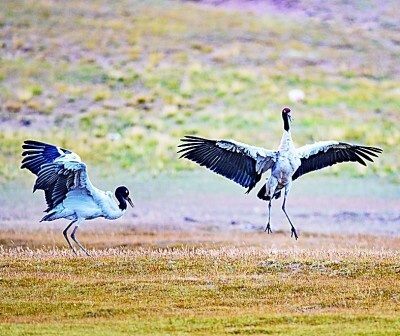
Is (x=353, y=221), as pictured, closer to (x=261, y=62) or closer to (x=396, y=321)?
(x=396, y=321)

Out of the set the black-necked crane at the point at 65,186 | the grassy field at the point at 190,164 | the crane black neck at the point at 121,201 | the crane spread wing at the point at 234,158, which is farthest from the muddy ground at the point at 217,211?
the crane spread wing at the point at 234,158

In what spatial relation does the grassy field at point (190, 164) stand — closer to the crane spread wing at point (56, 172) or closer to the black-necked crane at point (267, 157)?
the crane spread wing at point (56, 172)

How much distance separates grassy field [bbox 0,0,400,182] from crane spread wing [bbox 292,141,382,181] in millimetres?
16918

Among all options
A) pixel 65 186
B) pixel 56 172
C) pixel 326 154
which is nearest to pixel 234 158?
pixel 326 154

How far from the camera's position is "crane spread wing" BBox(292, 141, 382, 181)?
66.2ft

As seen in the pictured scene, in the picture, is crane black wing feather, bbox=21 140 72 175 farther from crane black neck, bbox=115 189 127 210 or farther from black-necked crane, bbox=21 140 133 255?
crane black neck, bbox=115 189 127 210

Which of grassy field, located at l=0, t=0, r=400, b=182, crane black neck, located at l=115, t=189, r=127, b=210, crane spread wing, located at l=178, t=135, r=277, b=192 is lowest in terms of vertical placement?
crane black neck, located at l=115, t=189, r=127, b=210

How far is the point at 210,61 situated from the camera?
176 ft

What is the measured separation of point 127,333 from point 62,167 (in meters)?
5.63

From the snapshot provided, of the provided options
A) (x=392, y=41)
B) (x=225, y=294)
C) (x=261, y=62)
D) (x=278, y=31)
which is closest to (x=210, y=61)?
(x=261, y=62)

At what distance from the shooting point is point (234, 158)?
20156 mm

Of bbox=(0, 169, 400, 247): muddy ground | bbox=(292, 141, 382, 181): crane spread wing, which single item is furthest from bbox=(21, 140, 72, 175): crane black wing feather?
bbox=(0, 169, 400, 247): muddy ground

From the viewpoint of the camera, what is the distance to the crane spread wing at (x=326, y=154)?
2017 centimetres

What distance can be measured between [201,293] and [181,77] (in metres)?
35.6
